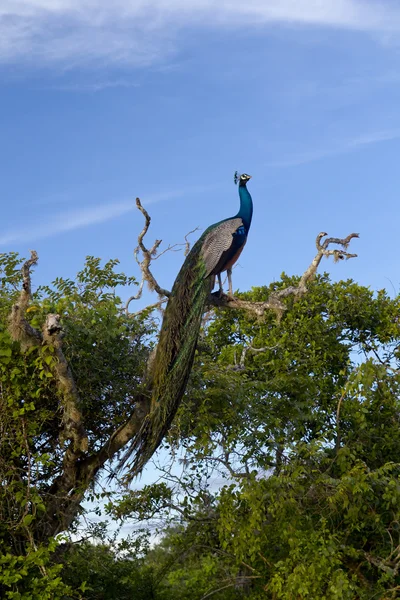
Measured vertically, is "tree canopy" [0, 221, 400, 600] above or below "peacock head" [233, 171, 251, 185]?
below

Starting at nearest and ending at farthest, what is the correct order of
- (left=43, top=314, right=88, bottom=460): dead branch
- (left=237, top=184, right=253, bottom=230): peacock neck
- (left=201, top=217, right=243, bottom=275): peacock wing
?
(left=43, top=314, right=88, bottom=460): dead branch → (left=201, top=217, right=243, bottom=275): peacock wing → (left=237, top=184, right=253, bottom=230): peacock neck

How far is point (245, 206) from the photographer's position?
807 centimetres

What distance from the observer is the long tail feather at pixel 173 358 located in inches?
253

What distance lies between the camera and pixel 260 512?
701 cm

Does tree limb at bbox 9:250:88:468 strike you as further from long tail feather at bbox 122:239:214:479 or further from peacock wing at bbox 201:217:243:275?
peacock wing at bbox 201:217:243:275

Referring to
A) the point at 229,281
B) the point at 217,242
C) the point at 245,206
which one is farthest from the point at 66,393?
the point at 245,206

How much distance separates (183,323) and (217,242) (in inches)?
37.7

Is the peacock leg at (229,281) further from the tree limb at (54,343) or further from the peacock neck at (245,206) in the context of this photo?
the tree limb at (54,343)

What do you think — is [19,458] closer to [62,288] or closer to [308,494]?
[62,288]

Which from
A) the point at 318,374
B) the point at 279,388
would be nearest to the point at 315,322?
the point at 318,374

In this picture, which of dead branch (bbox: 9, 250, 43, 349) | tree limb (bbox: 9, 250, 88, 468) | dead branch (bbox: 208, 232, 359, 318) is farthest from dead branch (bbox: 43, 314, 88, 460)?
dead branch (bbox: 208, 232, 359, 318)

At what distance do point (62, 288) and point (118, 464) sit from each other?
6.78ft

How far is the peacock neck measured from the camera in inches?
310

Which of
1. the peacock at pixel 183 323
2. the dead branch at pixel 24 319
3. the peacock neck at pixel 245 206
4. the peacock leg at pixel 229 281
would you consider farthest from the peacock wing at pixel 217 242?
the dead branch at pixel 24 319
